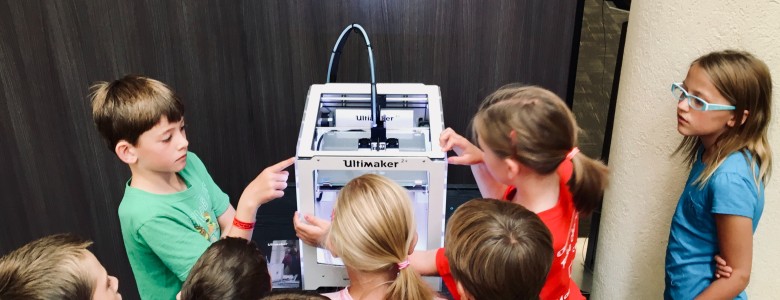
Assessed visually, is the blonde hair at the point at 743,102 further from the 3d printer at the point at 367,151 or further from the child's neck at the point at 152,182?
the child's neck at the point at 152,182

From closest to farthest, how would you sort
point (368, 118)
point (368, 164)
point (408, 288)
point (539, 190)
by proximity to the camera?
point (408, 288) → point (368, 164) → point (539, 190) → point (368, 118)

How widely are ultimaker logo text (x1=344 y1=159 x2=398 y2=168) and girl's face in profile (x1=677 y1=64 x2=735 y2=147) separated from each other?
650 mm

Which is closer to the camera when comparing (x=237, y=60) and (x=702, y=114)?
(x=702, y=114)

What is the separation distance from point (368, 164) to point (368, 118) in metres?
0.27

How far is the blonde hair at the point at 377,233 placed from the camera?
1.08 metres

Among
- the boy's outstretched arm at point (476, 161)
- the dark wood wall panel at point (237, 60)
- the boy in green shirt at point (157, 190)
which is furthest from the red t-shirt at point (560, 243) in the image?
the dark wood wall panel at point (237, 60)

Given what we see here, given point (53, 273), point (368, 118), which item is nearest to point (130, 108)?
point (53, 273)

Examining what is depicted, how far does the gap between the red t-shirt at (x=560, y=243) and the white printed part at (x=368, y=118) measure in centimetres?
35

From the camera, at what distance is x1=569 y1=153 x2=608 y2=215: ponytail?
129 centimetres

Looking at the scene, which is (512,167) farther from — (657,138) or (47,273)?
(47,273)

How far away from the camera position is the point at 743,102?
1.24 metres

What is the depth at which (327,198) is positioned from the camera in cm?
129

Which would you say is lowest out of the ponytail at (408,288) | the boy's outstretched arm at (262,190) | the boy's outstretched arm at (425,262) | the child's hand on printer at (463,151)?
the boy's outstretched arm at (425,262)

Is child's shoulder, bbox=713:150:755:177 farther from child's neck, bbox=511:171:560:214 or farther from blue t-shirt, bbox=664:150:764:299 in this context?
child's neck, bbox=511:171:560:214
